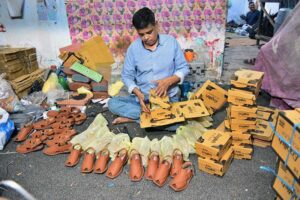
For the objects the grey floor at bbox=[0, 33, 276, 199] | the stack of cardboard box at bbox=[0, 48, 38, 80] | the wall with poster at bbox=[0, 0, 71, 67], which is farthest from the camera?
the wall with poster at bbox=[0, 0, 71, 67]

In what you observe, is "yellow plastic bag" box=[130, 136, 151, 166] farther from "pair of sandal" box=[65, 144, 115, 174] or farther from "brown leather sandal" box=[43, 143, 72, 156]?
"brown leather sandal" box=[43, 143, 72, 156]

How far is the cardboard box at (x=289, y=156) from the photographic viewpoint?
1428mm

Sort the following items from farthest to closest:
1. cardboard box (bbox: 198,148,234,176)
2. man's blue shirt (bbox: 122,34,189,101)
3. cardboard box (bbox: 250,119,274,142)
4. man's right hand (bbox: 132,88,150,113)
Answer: man's blue shirt (bbox: 122,34,189,101)
man's right hand (bbox: 132,88,150,113)
cardboard box (bbox: 250,119,274,142)
cardboard box (bbox: 198,148,234,176)

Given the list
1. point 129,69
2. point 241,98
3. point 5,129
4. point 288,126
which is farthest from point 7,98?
point 288,126

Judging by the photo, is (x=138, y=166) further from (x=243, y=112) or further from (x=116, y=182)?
(x=243, y=112)

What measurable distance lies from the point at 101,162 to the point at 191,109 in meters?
1.02

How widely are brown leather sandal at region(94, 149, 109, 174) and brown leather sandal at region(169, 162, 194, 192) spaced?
0.61 m

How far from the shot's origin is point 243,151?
229cm

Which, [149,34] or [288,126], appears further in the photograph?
[149,34]

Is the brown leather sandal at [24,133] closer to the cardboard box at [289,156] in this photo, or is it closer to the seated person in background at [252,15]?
the cardboard box at [289,156]

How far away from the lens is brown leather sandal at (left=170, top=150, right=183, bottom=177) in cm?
210

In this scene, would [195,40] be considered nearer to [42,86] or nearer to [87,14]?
[87,14]

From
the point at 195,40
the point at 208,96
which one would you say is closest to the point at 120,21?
the point at 195,40

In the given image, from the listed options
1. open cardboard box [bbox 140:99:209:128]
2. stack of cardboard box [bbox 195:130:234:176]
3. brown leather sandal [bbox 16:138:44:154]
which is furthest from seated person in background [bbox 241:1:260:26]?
brown leather sandal [bbox 16:138:44:154]
